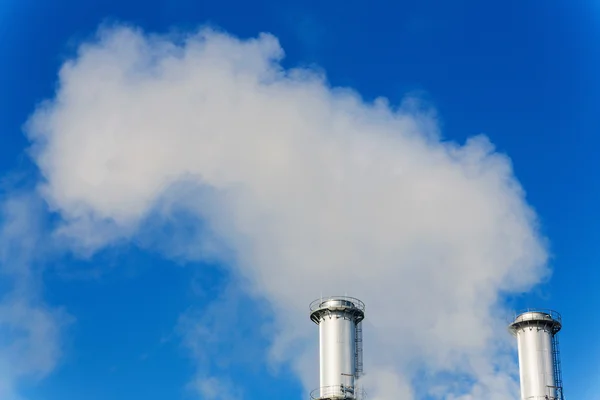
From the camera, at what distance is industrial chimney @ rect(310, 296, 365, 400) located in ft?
309

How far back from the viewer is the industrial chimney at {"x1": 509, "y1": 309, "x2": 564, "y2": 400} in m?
98.2

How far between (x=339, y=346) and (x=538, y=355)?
21566 mm

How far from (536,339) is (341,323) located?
21279 millimetres

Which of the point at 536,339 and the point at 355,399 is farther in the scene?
the point at 536,339

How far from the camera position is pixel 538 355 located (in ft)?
327

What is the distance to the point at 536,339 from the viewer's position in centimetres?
10044

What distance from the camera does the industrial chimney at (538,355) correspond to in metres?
98.2

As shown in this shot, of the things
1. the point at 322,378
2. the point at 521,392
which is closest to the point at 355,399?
the point at 322,378

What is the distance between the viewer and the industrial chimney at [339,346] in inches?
3711

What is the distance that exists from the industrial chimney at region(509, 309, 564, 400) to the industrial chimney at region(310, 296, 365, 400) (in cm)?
1776

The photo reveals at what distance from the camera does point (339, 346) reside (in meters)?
96.2

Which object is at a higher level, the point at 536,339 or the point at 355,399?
the point at 536,339

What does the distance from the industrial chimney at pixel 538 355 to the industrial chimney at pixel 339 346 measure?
1776 centimetres

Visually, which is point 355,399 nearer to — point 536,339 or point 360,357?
point 360,357
